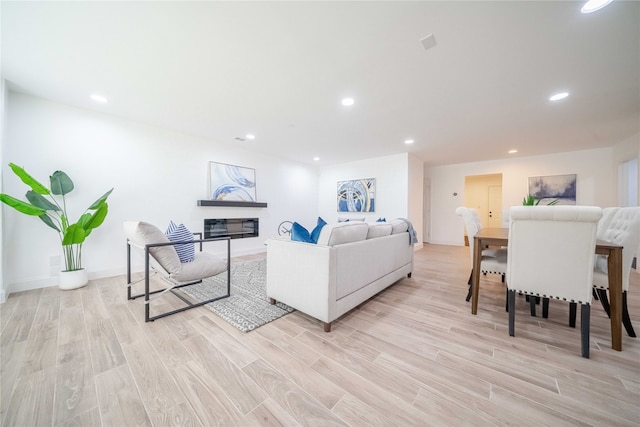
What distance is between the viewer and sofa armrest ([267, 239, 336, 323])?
173 cm

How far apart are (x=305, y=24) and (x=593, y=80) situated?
10.0 ft

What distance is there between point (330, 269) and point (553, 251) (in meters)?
1.62

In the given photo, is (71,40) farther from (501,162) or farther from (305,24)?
(501,162)

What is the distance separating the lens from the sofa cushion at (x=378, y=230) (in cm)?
232

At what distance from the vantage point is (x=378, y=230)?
7.96 feet

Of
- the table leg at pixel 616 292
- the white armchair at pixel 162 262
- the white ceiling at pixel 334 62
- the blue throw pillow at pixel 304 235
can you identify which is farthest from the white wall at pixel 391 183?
the white armchair at pixel 162 262

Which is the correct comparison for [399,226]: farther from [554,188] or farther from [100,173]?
[554,188]

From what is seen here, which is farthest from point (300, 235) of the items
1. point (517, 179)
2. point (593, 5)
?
point (517, 179)

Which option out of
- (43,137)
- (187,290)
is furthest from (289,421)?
(43,137)

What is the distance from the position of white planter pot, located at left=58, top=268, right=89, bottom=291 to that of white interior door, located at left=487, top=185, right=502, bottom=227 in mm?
9900

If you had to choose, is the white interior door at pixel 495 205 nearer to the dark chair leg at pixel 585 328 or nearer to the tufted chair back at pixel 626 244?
the tufted chair back at pixel 626 244

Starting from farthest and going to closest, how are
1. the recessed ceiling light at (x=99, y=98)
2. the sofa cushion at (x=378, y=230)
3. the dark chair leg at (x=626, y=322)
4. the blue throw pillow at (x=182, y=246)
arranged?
the recessed ceiling light at (x=99, y=98) → the sofa cushion at (x=378, y=230) → the blue throw pillow at (x=182, y=246) → the dark chair leg at (x=626, y=322)

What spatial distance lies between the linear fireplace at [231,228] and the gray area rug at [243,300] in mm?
1424

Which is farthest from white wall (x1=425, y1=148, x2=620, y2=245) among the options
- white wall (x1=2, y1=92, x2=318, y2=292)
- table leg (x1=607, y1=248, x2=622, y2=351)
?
white wall (x1=2, y1=92, x2=318, y2=292)
